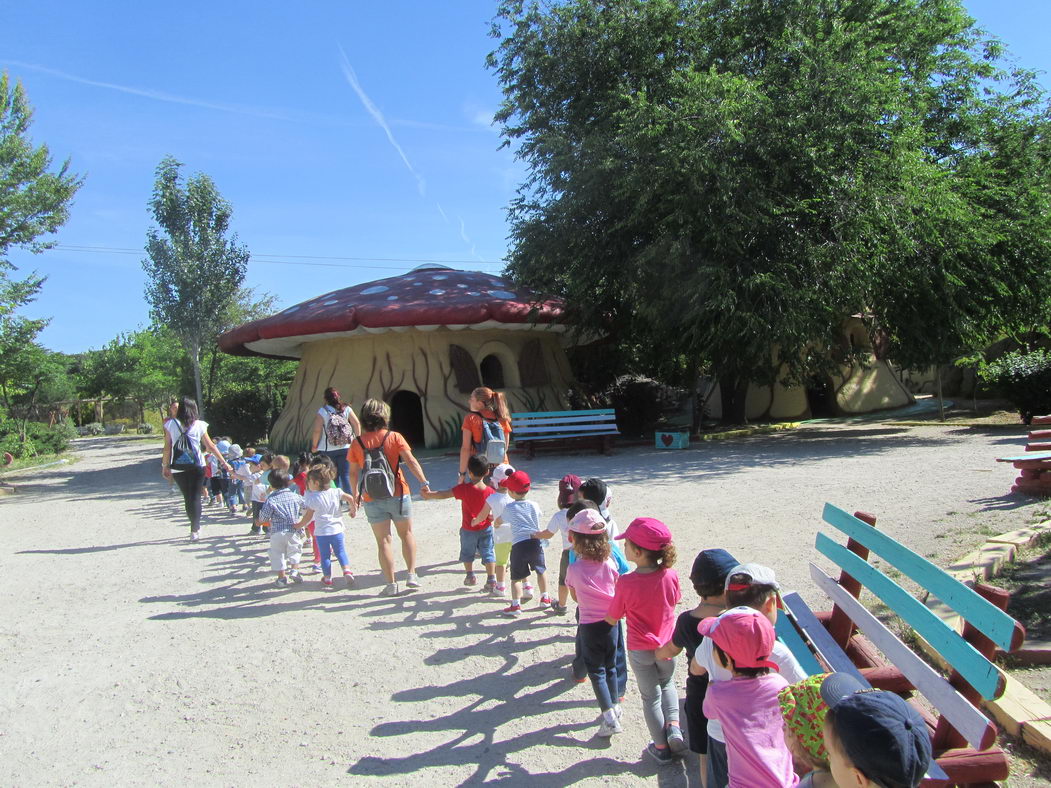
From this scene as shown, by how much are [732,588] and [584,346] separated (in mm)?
18829

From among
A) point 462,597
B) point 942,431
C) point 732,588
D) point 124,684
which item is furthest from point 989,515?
point 942,431

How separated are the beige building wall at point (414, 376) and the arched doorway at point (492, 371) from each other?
9.2 inches

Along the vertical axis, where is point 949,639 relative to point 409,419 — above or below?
below

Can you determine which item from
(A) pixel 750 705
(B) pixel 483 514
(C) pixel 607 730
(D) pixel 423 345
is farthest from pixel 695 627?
(D) pixel 423 345

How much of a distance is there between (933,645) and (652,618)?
1079mm

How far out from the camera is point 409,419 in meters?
20.9

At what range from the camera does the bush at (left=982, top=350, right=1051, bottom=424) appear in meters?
13.9

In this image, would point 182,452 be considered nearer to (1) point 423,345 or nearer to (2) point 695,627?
(2) point 695,627

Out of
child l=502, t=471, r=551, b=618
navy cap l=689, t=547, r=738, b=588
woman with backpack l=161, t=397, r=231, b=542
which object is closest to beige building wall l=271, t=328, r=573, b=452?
woman with backpack l=161, t=397, r=231, b=542

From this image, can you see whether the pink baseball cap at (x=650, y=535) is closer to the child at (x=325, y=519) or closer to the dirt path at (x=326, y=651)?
the dirt path at (x=326, y=651)

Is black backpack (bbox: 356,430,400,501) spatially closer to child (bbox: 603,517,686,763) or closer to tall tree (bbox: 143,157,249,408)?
child (bbox: 603,517,686,763)

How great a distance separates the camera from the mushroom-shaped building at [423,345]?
50.6 ft

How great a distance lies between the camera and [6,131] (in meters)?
16.6

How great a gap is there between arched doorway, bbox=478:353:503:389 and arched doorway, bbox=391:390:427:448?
98.7 inches
